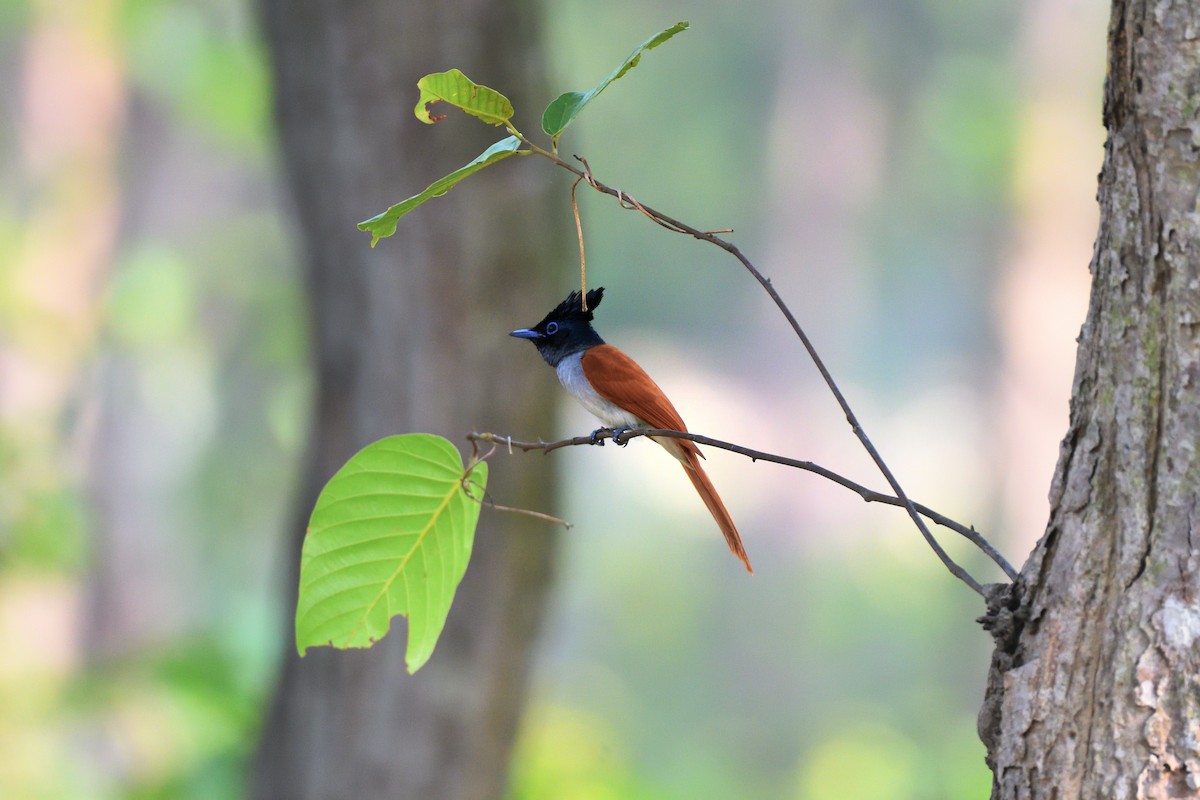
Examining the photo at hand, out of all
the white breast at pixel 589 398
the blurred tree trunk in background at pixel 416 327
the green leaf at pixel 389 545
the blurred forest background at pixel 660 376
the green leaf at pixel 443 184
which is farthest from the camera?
the blurred forest background at pixel 660 376

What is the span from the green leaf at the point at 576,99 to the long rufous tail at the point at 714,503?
39 cm

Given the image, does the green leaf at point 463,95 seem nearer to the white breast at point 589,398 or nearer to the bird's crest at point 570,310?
the bird's crest at point 570,310

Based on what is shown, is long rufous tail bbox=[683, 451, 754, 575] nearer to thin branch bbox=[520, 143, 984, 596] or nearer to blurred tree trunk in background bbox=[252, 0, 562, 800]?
thin branch bbox=[520, 143, 984, 596]

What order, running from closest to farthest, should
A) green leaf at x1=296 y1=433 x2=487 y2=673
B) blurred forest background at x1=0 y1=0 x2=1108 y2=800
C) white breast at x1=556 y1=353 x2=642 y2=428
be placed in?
green leaf at x1=296 y1=433 x2=487 y2=673
white breast at x1=556 y1=353 x2=642 y2=428
blurred forest background at x1=0 y1=0 x2=1108 y2=800

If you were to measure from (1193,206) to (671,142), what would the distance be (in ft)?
43.1

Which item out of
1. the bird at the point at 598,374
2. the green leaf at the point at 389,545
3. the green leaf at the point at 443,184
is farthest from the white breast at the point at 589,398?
the green leaf at the point at 443,184

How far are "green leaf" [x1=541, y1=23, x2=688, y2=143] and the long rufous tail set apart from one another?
39 cm

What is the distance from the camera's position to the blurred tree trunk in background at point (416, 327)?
2312mm

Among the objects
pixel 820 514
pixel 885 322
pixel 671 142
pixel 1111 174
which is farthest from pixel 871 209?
pixel 1111 174

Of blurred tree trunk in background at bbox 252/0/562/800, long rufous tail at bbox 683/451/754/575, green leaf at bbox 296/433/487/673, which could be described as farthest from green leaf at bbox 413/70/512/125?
blurred tree trunk in background at bbox 252/0/562/800

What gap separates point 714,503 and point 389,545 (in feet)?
1.21

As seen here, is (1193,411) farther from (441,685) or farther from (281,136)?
(281,136)

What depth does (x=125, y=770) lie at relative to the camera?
607 centimetres

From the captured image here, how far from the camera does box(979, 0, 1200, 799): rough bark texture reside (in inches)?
31.2
